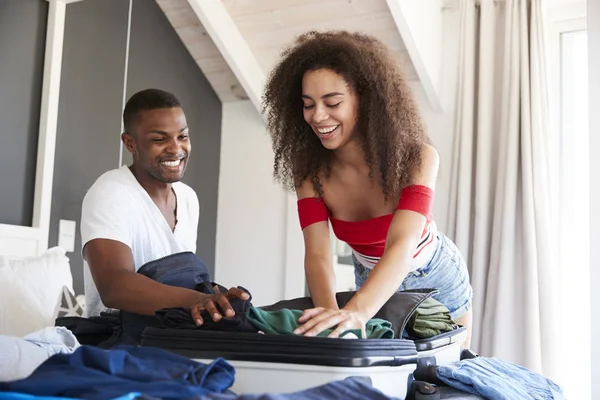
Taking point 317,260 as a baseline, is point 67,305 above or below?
below

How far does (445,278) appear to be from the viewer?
1.71 meters

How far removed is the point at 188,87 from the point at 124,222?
195 cm

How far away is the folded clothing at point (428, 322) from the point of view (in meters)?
1.09

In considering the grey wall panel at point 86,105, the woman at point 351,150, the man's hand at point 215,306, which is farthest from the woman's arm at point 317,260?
the grey wall panel at point 86,105

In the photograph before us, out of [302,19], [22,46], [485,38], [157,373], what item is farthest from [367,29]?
[157,373]

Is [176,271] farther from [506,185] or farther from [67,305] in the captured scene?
[506,185]

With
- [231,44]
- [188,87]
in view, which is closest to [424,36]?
[231,44]

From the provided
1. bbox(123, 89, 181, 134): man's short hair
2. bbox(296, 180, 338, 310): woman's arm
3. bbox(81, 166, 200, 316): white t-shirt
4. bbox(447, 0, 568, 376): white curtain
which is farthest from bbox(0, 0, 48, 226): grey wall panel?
bbox(447, 0, 568, 376): white curtain

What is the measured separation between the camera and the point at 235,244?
348 centimetres

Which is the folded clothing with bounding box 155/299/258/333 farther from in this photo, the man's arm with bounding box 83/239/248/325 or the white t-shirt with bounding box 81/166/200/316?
the white t-shirt with bounding box 81/166/200/316

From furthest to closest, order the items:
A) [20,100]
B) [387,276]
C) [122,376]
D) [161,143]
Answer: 1. [20,100]
2. [161,143]
3. [387,276]
4. [122,376]

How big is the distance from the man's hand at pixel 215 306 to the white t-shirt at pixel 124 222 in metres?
0.55

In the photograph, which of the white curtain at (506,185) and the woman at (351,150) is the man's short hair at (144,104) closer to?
the woman at (351,150)

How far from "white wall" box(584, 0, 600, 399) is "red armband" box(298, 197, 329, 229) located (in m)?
0.72
